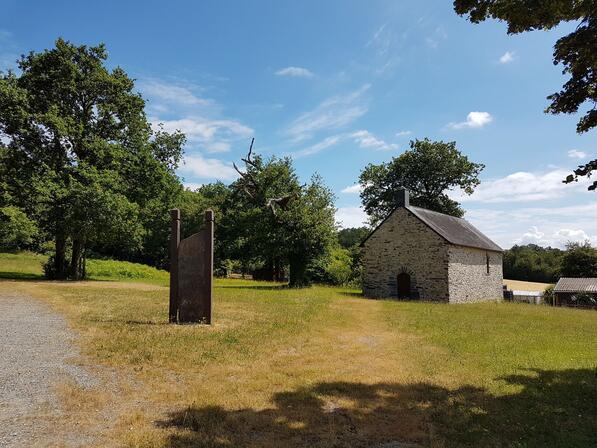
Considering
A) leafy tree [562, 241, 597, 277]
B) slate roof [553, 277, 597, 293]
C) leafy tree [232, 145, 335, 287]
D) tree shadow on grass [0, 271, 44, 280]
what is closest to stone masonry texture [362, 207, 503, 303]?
leafy tree [232, 145, 335, 287]

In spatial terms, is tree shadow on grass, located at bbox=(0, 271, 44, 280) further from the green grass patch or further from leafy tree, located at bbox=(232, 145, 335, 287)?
leafy tree, located at bbox=(232, 145, 335, 287)

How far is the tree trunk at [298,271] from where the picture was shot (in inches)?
1190

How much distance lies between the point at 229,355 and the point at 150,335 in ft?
7.89

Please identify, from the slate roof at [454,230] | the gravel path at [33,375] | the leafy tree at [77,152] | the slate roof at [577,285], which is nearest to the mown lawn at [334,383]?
the gravel path at [33,375]

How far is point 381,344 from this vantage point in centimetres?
1077

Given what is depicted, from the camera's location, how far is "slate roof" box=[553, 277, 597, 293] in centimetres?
4347

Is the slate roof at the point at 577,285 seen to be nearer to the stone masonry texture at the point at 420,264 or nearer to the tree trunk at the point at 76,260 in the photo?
the stone masonry texture at the point at 420,264

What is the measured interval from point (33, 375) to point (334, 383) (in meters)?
4.73

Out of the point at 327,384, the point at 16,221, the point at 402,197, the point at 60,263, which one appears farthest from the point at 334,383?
the point at 60,263

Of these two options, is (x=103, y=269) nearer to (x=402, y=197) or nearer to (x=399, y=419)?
(x=402, y=197)

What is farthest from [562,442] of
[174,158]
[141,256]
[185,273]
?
[141,256]

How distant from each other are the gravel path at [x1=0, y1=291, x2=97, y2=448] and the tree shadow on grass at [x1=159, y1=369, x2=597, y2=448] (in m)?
1.46

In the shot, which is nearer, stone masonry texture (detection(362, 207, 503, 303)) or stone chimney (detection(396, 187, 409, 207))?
stone masonry texture (detection(362, 207, 503, 303))

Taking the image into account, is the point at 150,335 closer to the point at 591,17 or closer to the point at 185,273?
the point at 185,273
